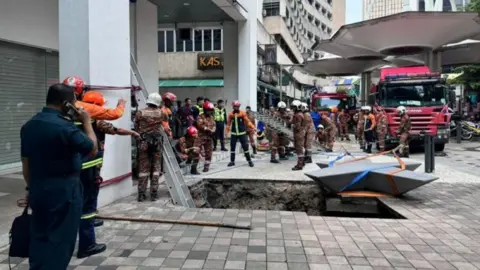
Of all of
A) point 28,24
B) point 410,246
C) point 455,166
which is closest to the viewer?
point 410,246

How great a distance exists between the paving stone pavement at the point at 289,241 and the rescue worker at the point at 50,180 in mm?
1078

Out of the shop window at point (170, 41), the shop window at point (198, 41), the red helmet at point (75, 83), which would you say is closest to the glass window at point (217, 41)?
the shop window at point (198, 41)

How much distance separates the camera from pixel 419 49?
826 inches

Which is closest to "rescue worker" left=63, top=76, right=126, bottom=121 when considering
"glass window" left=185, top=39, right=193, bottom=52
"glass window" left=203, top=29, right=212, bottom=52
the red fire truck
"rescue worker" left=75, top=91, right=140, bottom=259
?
"rescue worker" left=75, top=91, right=140, bottom=259

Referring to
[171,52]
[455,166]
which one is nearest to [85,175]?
[455,166]

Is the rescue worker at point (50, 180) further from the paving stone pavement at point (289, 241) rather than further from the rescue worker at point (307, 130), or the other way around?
the rescue worker at point (307, 130)

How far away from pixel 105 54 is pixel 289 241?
Answer: 3.93 meters

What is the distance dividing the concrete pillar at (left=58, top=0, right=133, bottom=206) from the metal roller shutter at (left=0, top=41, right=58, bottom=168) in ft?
13.2

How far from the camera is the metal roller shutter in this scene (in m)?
8.84

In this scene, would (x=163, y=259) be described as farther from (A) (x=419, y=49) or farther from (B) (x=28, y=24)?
(A) (x=419, y=49)

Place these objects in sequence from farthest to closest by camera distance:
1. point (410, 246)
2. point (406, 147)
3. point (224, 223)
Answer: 1. point (406, 147)
2. point (224, 223)
3. point (410, 246)

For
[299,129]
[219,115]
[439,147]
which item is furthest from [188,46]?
[299,129]

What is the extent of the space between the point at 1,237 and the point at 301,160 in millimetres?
7051

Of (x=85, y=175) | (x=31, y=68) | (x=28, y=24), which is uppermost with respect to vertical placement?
(x=28, y=24)
